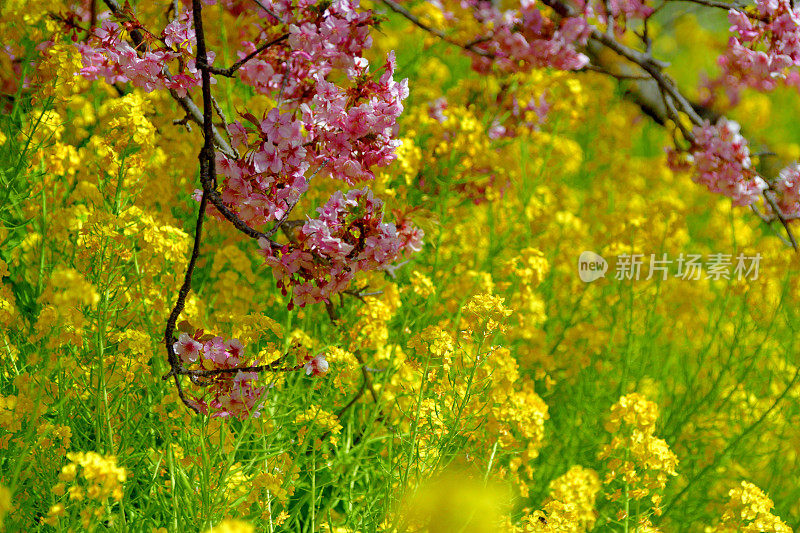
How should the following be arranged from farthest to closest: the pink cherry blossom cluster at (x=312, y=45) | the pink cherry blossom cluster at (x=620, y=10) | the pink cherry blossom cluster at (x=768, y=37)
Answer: the pink cherry blossom cluster at (x=620, y=10), the pink cherry blossom cluster at (x=768, y=37), the pink cherry blossom cluster at (x=312, y=45)

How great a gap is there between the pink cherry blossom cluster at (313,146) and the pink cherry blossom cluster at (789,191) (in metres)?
1.77

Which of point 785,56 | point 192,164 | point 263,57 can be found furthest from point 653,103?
point 263,57

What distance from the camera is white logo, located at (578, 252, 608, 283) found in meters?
2.91

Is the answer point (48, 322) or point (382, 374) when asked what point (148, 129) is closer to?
point (48, 322)

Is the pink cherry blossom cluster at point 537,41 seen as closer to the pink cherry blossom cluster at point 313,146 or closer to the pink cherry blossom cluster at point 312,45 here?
the pink cherry blossom cluster at point 312,45

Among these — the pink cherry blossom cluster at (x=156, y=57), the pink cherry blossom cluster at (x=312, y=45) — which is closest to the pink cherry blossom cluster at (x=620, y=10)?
the pink cherry blossom cluster at (x=312, y=45)

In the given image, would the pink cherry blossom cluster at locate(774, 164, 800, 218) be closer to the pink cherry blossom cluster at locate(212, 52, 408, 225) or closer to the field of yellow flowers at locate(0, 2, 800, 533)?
the field of yellow flowers at locate(0, 2, 800, 533)

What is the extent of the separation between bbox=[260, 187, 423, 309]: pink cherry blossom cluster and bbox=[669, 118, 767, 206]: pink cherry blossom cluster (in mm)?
1720

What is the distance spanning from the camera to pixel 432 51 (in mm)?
3438

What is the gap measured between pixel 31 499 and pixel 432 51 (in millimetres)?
2458

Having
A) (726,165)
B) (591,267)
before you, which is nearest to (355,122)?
(591,267)

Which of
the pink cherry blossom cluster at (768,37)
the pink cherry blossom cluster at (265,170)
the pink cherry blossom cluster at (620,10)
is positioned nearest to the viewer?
the pink cherry blossom cluster at (265,170)

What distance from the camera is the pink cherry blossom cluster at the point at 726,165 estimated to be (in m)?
2.79

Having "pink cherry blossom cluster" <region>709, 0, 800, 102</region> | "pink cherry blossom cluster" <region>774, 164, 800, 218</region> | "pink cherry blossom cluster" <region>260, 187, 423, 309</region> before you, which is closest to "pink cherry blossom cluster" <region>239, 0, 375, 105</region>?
"pink cherry blossom cluster" <region>260, 187, 423, 309</region>
